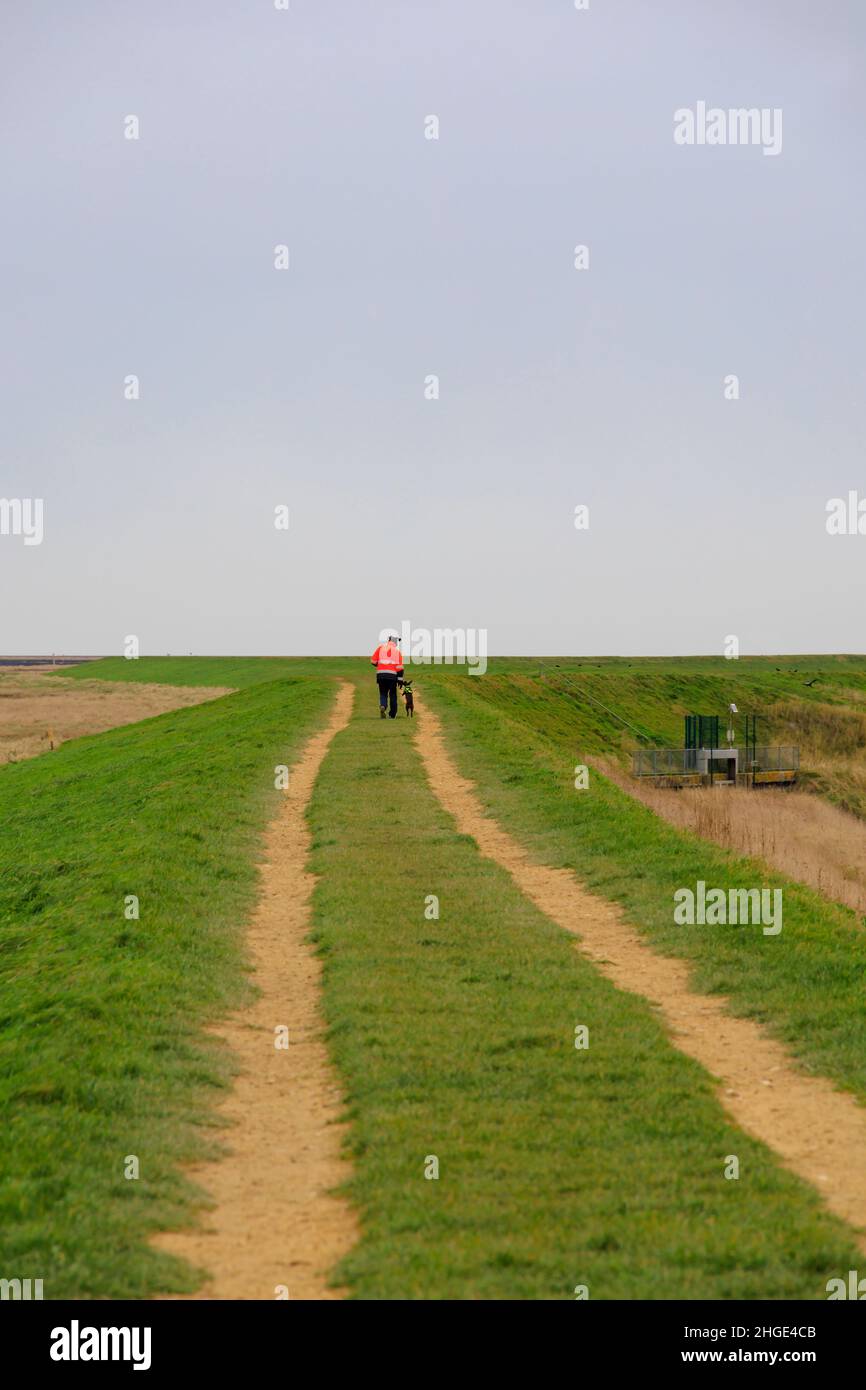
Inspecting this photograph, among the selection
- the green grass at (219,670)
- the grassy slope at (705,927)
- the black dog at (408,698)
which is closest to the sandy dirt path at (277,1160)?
the grassy slope at (705,927)

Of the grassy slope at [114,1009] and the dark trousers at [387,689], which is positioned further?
the dark trousers at [387,689]

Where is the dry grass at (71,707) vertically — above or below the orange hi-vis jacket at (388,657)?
below

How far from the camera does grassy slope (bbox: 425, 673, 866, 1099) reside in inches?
413

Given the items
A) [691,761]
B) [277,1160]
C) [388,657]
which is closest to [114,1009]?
[277,1160]

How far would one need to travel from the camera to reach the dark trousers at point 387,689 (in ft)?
112

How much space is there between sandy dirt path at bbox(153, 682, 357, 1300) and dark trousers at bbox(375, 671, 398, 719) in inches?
820

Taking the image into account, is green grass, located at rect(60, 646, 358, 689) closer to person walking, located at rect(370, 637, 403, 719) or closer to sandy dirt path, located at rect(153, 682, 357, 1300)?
person walking, located at rect(370, 637, 403, 719)

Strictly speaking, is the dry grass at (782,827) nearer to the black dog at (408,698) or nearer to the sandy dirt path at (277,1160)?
the black dog at (408,698)

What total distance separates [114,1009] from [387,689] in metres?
24.7

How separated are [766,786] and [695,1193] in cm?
5147

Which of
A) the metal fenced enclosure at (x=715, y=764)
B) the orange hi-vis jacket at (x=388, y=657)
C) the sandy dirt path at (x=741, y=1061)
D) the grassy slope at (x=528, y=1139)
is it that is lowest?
the metal fenced enclosure at (x=715, y=764)

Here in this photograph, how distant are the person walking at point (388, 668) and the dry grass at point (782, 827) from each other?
6855mm

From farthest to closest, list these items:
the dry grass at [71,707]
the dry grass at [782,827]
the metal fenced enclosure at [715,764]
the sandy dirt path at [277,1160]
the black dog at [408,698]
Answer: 1. the dry grass at [71,707]
2. the metal fenced enclosure at [715,764]
3. the black dog at [408,698]
4. the dry grass at [782,827]
5. the sandy dirt path at [277,1160]

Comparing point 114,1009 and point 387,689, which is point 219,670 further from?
point 114,1009
